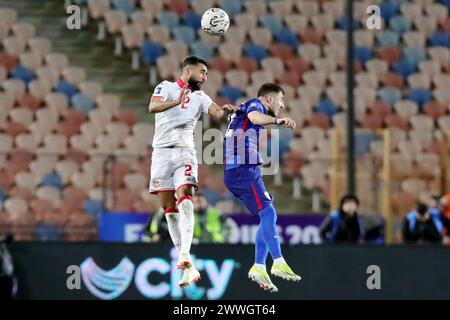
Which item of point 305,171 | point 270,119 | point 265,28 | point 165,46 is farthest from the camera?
point 265,28

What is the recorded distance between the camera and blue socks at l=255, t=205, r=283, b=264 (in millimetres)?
8297

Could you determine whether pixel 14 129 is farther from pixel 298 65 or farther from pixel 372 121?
pixel 372 121

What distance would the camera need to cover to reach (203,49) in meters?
26.8

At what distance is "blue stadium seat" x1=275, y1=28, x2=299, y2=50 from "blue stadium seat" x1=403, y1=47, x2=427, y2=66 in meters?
2.88

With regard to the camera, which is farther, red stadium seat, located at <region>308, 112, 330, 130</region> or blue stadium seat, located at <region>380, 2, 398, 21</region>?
blue stadium seat, located at <region>380, 2, 398, 21</region>

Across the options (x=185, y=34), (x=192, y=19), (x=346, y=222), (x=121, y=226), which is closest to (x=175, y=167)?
(x=346, y=222)

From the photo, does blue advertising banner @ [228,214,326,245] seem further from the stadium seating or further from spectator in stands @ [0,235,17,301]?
spectator in stands @ [0,235,17,301]

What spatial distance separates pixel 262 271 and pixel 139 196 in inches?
626

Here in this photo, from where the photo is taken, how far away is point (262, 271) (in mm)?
8266

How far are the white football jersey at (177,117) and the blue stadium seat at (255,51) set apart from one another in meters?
19.5

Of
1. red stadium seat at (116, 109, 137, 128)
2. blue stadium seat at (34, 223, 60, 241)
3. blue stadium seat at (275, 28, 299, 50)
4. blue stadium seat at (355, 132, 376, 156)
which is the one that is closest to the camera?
red stadium seat at (116, 109, 137, 128)

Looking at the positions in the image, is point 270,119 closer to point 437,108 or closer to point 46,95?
point 46,95

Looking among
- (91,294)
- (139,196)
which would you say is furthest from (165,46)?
(91,294)

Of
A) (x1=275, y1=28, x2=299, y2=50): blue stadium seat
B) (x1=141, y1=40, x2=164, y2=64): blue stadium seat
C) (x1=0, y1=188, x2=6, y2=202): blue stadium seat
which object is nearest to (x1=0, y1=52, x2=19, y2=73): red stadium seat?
(x1=141, y1=40, x2=164, y2=64): blue stadium seat
